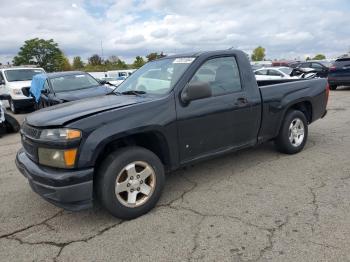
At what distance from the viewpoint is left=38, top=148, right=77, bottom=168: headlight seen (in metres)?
3.19

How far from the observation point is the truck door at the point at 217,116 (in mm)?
3992

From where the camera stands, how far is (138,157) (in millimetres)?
3531

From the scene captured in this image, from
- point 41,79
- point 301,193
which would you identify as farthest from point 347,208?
point 41,79

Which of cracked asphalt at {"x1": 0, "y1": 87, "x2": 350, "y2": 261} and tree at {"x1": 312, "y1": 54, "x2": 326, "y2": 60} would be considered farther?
tree at {"x1": 312, "y1": 54, "x2": 326, "y2": 60}

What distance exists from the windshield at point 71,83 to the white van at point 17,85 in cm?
262

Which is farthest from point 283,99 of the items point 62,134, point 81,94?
point 81,94

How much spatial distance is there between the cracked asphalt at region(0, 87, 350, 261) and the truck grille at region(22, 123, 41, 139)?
0.92 metres

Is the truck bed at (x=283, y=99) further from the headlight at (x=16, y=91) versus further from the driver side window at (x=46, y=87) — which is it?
the headlight at (x=16, y=91)

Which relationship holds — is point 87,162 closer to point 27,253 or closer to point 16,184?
point 27,253

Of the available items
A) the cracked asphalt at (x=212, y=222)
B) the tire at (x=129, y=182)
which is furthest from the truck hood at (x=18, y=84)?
the tire at (x=129, y=182)

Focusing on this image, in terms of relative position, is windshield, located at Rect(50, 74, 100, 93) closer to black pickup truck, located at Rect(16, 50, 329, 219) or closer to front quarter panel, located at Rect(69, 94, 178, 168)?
black pickup truck, located at Rect(16, 50, 329, 219)

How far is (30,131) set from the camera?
3.60m

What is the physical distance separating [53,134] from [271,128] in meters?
3.15

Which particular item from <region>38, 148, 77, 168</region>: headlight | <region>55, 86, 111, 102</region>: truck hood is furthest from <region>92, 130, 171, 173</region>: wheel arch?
<region>55, 86, 111, 102</region>: truck hood
